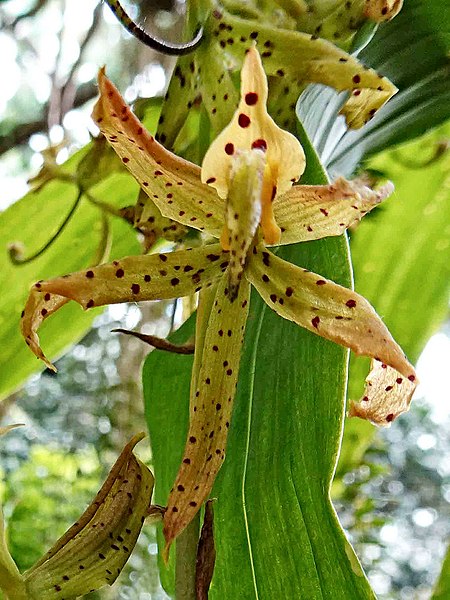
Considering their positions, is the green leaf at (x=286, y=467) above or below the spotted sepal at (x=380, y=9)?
below

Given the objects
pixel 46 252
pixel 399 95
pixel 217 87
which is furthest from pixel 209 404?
pixel 46 252

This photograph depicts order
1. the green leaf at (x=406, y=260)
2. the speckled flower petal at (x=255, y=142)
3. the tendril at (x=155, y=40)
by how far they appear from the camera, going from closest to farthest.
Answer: the speckled flower petal at (x=255, y=142) → the tendril at (x=155, y=40) → the green leaf at (x=406, y=260)

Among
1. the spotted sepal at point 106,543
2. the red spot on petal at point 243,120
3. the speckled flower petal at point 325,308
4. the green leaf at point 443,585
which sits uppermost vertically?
the red spot on petal at point 243,120

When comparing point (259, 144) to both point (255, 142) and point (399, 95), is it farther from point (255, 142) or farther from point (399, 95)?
point (399, 95)

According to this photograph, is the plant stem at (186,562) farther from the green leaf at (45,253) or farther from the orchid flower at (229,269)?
the green leaf at (45,253)

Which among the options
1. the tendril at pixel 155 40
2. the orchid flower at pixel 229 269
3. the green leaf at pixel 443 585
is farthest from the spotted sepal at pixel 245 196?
the green leaf at pixel 443 585

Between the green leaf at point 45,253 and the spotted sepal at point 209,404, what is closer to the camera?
the spotted sepal at point 209,404

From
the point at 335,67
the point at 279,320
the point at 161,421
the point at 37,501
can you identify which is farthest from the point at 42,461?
the point at 335,67

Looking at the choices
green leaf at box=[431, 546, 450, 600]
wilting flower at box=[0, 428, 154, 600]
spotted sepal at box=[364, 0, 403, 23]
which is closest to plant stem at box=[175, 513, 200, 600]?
wilting flower at box=[0, 428, 154, 600]
